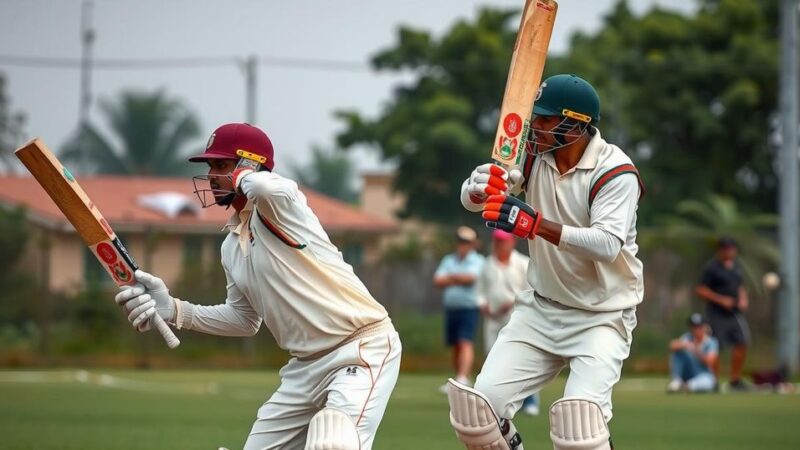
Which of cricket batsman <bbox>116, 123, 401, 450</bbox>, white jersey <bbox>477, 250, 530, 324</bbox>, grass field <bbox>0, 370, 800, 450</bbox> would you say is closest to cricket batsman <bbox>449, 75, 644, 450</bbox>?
cricket batsman <bbox>116, 123, 401, 450</bbox>

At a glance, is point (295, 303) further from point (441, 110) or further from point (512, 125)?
point (441, 110)

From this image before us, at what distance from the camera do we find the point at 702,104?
35.3 metres

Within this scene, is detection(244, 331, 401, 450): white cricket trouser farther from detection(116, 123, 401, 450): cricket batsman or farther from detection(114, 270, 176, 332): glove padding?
detection(114, 270, 176, 332): glove padding

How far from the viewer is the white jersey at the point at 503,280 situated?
49.4ft

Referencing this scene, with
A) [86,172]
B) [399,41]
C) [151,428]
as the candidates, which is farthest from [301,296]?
[86,172]

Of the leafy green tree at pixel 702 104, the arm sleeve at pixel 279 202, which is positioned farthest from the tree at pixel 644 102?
the arm sleeve at pixel 279 202

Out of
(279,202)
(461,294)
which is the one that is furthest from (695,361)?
(279,202)

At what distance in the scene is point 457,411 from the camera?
7.04 metres

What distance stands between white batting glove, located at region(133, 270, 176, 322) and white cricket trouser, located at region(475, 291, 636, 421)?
1553mm

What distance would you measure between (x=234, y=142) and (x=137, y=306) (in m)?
0.90

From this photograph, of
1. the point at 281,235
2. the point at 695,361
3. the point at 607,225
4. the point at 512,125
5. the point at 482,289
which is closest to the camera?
the point at 281,235

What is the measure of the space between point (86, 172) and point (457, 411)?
125 feet

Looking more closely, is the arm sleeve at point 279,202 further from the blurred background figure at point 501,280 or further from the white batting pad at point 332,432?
the blurred background figure at point 501,280

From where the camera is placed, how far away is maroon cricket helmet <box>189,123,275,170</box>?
6871 mm
